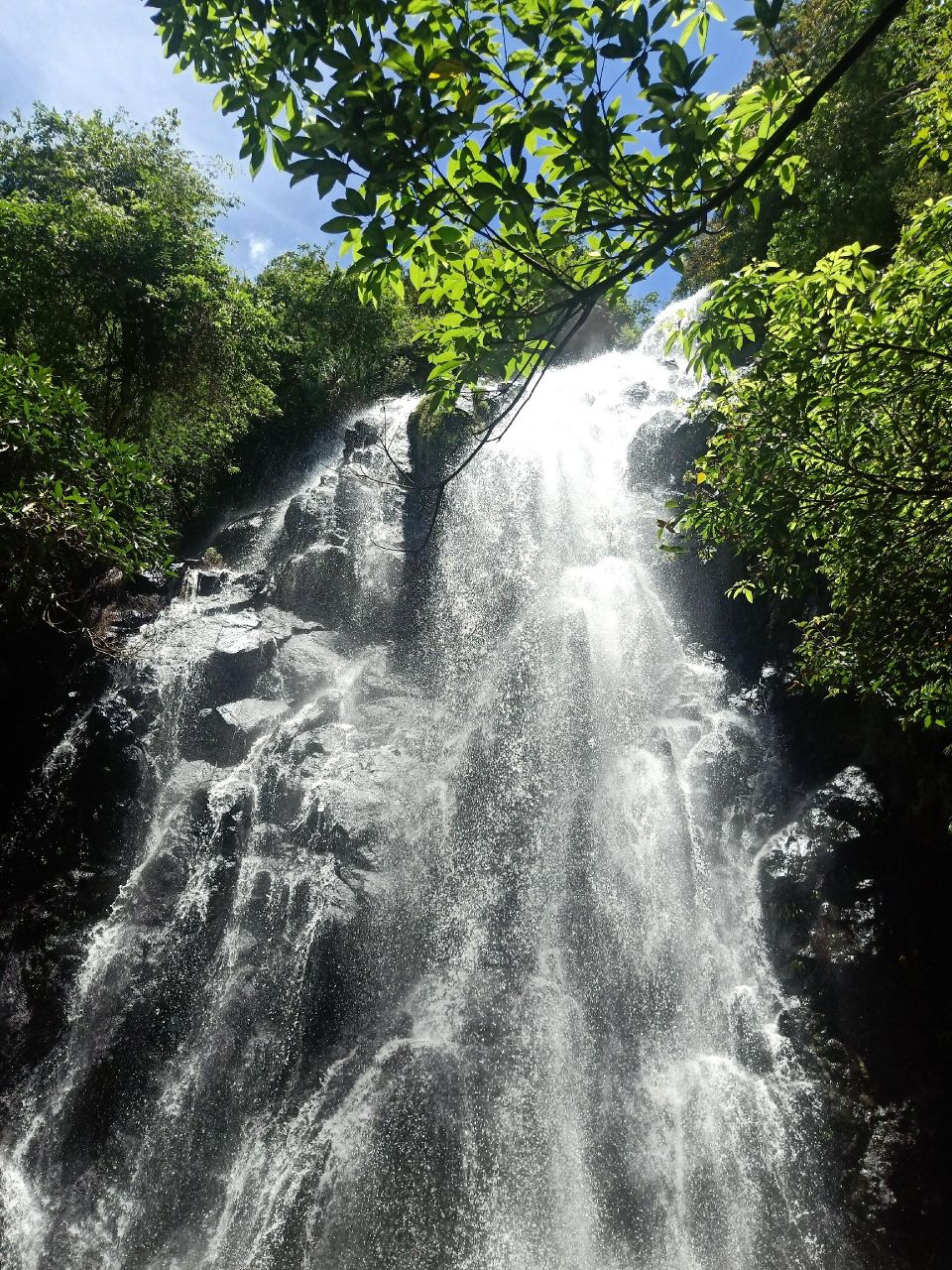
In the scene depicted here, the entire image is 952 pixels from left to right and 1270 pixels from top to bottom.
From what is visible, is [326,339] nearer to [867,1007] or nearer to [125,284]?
[125,284]

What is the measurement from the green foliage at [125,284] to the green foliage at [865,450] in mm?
9117

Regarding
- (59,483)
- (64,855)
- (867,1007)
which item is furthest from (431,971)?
(59,483)

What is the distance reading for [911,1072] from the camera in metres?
7.14

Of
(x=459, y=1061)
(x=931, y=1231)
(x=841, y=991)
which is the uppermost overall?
(x=841, y=991)

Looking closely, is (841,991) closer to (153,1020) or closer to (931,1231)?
(931,1231)

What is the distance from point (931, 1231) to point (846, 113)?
16.0 m

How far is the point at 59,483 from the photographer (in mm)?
7566

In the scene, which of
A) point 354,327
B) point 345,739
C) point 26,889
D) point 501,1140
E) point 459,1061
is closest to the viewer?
point 501,1140

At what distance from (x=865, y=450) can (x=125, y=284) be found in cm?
1275

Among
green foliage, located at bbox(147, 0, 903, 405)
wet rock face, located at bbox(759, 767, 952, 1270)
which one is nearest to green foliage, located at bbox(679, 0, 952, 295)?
green foliage, located at bbox(147, 0, 903, 405)

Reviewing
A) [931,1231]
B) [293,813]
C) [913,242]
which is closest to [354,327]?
[293,813]

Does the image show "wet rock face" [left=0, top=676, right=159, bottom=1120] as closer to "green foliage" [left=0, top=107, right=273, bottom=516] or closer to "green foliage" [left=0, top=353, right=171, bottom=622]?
"green foliage" [left=0, top=353, right=171, bottom=622]

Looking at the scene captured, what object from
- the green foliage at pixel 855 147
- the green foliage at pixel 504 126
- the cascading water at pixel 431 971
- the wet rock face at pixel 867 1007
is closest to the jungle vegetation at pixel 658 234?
the green foliage at pixel 504 126

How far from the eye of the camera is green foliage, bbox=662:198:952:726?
13.3 ft
